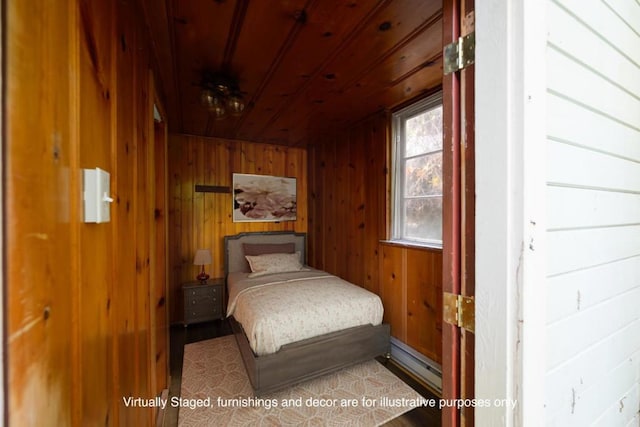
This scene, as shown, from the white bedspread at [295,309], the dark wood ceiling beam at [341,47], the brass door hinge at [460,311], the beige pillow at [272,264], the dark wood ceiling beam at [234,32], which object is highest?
the dark wood ceiling beam at [341,47]

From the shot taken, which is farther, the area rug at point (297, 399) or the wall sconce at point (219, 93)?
the wall sconce at point (219, 93)

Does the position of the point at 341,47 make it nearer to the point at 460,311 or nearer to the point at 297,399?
the point at 460,311

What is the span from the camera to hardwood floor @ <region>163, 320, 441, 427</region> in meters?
1.78

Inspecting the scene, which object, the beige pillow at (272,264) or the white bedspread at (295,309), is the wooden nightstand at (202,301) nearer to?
the beige pillow at (272,264)

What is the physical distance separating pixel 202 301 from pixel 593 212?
358 centimetres

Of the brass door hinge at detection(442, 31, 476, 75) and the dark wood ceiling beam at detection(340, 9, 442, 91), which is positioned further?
the dark wood ceiling beam at detection(340, 9, 442, 91)

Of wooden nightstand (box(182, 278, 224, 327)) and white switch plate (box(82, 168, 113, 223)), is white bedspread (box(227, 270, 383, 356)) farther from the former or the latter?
white switch plate (box(82, 168, 113, 223))

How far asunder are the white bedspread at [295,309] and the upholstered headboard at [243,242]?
0.80 m

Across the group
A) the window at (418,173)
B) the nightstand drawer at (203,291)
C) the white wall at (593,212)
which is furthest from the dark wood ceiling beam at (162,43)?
the nightstand drawer at (203,291)

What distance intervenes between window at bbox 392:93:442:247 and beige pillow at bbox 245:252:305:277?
145 centimetres

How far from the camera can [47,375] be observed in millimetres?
394

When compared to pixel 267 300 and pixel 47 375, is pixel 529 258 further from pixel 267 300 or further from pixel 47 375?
pixel 267 300

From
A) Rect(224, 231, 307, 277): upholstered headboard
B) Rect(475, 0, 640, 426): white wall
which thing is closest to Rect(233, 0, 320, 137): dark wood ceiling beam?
Rect(475, 0, 640, 426): white wall

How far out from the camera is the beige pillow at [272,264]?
11.0 ft
